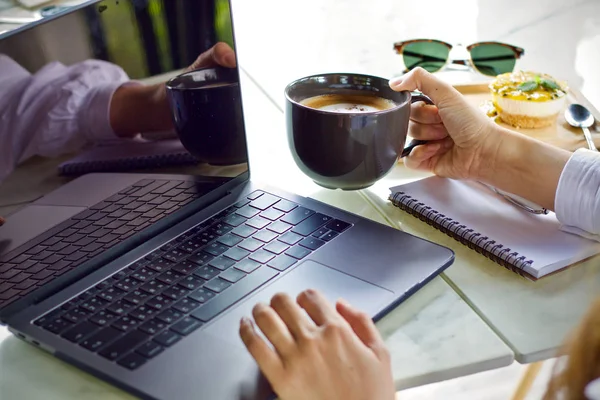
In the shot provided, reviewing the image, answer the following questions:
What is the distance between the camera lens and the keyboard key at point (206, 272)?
27.3 inches

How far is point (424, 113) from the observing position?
0.88m

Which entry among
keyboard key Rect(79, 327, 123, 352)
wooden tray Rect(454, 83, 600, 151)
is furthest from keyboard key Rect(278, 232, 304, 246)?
wooden tray Rect(454, 83, 600, 151)

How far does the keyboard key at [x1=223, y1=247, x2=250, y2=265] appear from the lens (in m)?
0.72

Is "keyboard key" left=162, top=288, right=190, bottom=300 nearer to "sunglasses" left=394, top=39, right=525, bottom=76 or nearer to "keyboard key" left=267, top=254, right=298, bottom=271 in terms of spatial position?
"keyboard key" left=267, top=254, right=298, bottom=271

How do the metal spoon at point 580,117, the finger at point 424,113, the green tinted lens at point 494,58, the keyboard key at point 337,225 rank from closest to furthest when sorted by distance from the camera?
the keyboard key at point 337,225 → the finger at point 424,113 → the metal spoon at point 580,117 → the green tinted lens at point 494,58

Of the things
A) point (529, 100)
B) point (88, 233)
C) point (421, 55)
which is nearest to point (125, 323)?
point (88, 233)

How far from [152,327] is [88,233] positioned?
0.15m

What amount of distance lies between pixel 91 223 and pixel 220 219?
0.15 metres

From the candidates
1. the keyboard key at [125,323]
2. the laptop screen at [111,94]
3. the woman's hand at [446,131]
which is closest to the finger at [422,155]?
the woman's hand at [446,131]

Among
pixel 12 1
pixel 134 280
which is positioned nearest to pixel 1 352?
pixel 134 280

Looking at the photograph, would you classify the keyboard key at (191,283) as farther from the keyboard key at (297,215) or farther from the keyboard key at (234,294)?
the keyboard key at (297,215)

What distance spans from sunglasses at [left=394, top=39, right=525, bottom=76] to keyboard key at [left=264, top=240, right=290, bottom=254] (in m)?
0.59

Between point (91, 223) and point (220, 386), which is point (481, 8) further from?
point (220, 386)

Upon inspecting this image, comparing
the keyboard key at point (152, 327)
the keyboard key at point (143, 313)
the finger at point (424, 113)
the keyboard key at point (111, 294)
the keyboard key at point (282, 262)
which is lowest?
the keyboard key at point (282, 262)
